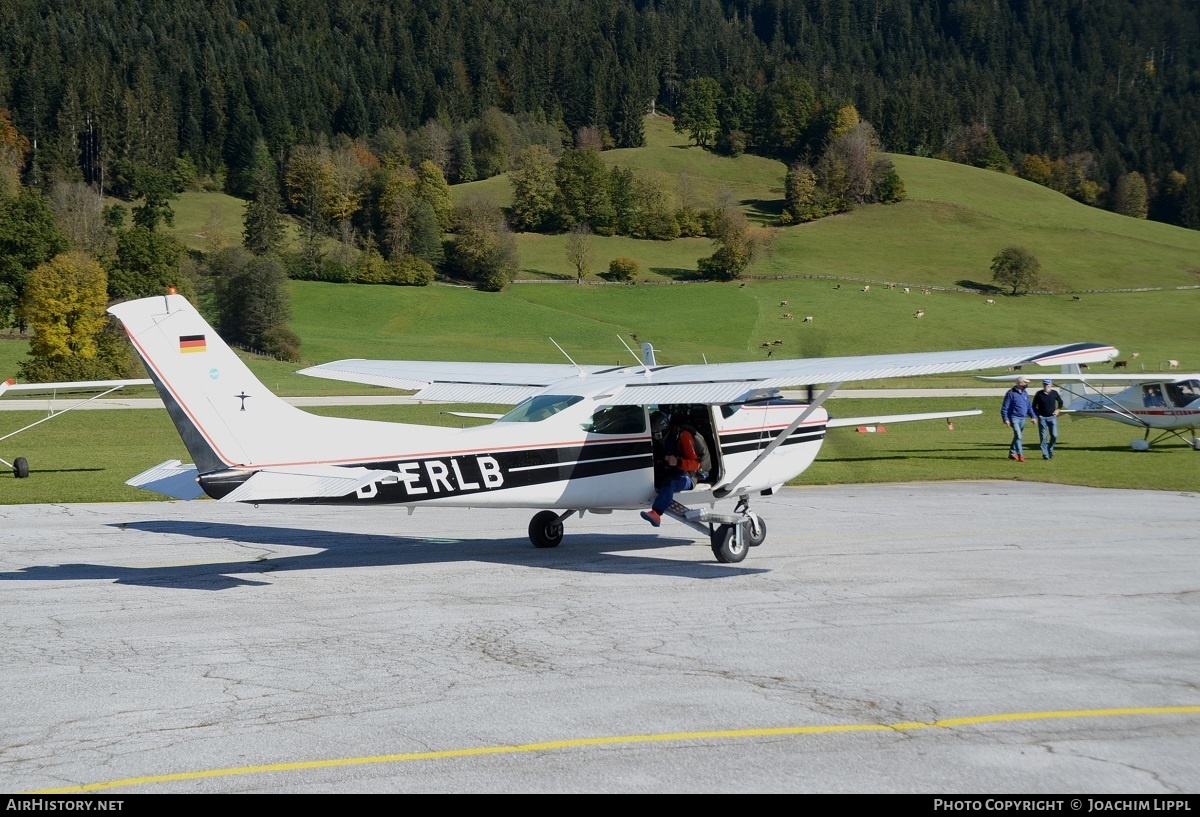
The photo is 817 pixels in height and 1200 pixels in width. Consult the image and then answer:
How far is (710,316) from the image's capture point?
310ft

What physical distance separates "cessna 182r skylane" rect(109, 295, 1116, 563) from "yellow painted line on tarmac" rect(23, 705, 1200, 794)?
4.38 meters

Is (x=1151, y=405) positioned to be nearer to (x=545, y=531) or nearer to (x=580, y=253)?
(x=545, y=531)

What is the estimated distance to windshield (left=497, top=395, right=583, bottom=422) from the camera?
13.3 metres

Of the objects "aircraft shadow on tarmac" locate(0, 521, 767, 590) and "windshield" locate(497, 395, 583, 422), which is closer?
"aircraft shadow on tarmac" locate(0, 521, 767, 590)

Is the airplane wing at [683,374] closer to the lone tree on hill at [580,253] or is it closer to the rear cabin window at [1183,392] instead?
the rear cabin window at [1183,392]

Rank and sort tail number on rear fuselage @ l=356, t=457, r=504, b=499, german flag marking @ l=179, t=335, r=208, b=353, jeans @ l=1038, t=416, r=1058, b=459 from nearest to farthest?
german flag marking @ l=179, t=335, r=208, b=353
tail number on rear fuselage @ l=356, t=457, r=504, b=499
jeans @ l=1038, t=416, r=1058, b=459

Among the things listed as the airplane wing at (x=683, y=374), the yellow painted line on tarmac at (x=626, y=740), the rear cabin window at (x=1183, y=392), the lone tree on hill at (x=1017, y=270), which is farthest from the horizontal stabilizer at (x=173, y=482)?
the lone tree on hill at (x=1017, y=270)

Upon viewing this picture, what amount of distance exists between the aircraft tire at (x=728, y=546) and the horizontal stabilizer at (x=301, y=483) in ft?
13.7

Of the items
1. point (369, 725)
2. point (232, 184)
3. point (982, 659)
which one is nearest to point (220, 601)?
point (369, 725)

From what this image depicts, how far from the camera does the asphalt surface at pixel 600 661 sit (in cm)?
671

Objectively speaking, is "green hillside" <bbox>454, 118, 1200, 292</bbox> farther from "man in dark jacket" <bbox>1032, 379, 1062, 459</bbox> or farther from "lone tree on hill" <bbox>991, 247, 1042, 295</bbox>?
"man in dark jacket" <bbox>1032, 379, 1062, 459</bbox>

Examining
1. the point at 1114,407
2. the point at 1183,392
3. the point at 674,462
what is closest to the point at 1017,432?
the point at 1114,407

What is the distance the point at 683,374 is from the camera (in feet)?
45.8

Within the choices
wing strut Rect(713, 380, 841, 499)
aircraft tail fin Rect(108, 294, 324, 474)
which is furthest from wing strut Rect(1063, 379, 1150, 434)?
aircraft tail fin Rect(108, 294, 324, 474)
